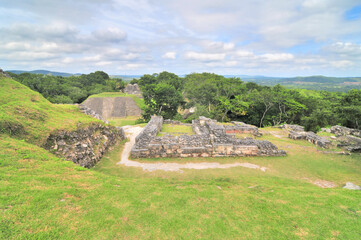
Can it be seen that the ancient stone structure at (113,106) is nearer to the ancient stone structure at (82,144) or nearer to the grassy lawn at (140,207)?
the ancient stone structure at (82,144)

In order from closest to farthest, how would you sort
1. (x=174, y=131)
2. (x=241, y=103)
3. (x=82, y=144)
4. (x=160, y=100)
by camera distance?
(x=82, y=144)
(x=174, y=131)
(x=241, y=103)
(x=160, y=100)

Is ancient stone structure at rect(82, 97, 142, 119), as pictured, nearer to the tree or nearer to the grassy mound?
the tree

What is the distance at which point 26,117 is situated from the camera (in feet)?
29.7

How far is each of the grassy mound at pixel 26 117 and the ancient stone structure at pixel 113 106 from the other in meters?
21.5

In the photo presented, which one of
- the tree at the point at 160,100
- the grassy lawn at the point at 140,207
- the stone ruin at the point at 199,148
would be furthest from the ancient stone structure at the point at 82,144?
the tree at the point at 160,100

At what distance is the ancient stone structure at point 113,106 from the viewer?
3530cm

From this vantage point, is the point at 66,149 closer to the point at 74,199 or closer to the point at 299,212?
the point at 74,199

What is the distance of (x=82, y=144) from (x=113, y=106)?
3068 centimetres

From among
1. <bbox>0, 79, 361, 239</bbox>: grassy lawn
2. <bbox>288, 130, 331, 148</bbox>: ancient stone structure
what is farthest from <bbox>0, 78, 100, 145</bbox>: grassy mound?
<bbox>288, 130, 331, 148</bbox>: ancient stone structure

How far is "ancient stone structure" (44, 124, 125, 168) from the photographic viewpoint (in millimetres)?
9102

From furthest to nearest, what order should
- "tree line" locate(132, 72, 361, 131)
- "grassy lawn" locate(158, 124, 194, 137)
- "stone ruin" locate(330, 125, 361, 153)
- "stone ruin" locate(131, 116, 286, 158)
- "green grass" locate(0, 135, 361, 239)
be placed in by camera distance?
"tree line" locate(132, 72, 361, 131), "grassy lawn" locate(158, 124, 194, 137), "stone ruin" locate(330, 125, 361, 153), "stone ruin" locate(131, 116, 286, 158), "green grass" locate(0, 135, 361, 239)

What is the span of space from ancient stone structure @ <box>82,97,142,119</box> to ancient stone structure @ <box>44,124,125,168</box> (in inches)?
881

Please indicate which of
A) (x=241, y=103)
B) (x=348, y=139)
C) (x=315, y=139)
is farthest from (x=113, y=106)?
(x=348, y=139)

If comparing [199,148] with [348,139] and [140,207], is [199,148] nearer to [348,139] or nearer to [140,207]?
[140,207]
